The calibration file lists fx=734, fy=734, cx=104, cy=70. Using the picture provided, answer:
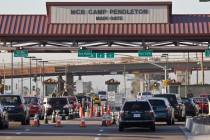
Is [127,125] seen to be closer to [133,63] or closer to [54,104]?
[54,104]

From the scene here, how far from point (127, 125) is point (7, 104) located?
27.5 feet

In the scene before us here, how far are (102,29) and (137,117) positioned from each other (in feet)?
56.0

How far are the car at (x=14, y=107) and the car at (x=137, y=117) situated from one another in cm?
751

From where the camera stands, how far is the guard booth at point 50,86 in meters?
87.8

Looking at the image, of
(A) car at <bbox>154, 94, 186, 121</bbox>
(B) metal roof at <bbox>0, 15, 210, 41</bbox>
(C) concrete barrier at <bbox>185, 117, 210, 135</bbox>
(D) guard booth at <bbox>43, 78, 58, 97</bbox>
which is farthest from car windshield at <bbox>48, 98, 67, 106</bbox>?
(D) guard booth at <bbox>43, 78, 58, 97</bbox>

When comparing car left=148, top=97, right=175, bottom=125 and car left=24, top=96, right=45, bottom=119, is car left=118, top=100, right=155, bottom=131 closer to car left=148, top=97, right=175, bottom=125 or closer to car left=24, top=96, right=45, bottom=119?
car left=148, top=97, right=175, bottom=125

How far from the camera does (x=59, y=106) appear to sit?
50.1 meters

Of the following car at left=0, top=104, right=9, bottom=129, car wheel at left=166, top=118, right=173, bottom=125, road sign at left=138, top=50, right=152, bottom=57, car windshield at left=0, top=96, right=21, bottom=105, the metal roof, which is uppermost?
the metal roof

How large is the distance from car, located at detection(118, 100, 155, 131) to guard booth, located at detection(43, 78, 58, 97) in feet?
177

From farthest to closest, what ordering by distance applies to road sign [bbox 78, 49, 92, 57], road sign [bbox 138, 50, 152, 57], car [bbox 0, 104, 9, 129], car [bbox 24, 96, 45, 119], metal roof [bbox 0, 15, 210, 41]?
1. road sign [bbox 78, 49, 92, 57]
2. road sign [bbox 138, 50, 152, 57]
3. car [bbox 24, 96, 45, 119]
4. metal roof [bbox 0, 15, 210, 41]
5. car [bbox 0, 104, 9, 129]

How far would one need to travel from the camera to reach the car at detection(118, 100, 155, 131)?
32562 mm

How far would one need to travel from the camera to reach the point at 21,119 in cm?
3900

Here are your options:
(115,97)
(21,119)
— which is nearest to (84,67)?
(115,97)

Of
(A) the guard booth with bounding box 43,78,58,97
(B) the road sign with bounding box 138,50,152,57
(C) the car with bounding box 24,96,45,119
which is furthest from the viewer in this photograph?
(A) the guard booth with bounding box 43,78,58,97
